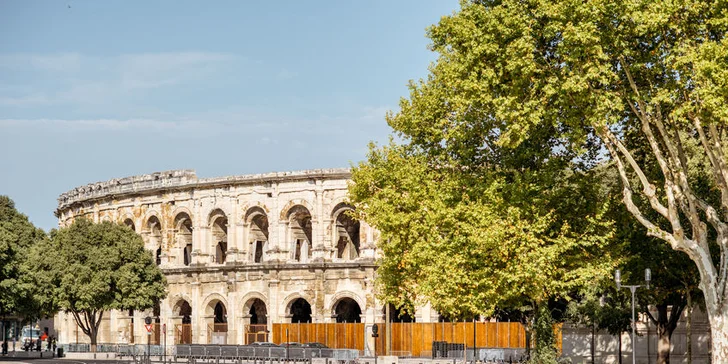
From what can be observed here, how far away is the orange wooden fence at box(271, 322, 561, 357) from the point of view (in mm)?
53531

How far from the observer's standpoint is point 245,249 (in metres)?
64.6

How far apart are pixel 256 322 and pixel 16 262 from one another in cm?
1923

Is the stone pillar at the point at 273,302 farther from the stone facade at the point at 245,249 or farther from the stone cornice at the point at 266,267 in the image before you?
the stone cornice at the point at 266,267

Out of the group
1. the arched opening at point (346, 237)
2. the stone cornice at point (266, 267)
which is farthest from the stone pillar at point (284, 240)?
the arched opening at point (346, 237)

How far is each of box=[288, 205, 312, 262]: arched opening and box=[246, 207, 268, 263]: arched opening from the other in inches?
78.4

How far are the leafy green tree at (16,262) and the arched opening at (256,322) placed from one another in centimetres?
1148

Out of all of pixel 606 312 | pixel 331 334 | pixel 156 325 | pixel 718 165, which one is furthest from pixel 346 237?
pixel 718 165

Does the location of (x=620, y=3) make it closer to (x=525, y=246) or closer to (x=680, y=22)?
(x=680, y=22)

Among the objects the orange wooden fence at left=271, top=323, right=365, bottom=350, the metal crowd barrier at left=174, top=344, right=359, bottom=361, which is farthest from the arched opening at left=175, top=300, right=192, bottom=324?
the metal crowd barrier at left=174, top=344, right=359, bottom=361

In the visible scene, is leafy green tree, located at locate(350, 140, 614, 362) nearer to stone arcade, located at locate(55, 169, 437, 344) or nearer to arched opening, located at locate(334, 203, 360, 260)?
stone arcade, located at locate(55, 169, 437, 344)

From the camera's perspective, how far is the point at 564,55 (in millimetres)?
30141

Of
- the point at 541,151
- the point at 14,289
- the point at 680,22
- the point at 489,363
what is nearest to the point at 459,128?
the point at 541,151

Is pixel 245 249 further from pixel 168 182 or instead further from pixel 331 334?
pixel 331 334

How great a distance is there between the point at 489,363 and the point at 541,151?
39.0 ft
